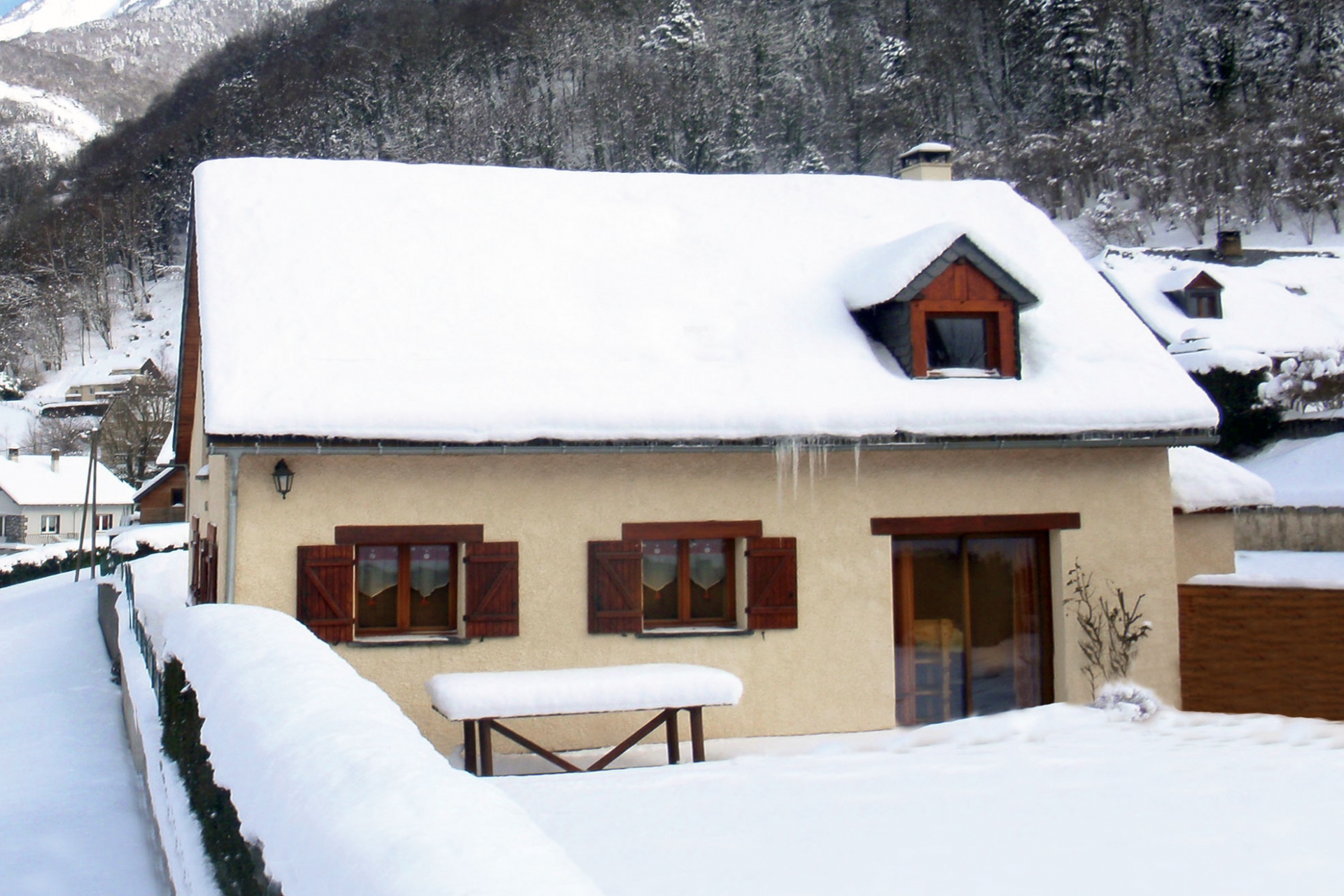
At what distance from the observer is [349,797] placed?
2871 mm

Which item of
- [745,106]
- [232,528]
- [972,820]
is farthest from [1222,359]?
[745,106]

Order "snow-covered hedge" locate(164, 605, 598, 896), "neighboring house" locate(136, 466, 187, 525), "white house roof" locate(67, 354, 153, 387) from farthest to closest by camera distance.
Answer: "white house roof" locate(67, 354, 153, 387), "neighboring house" locate(136, 466, 187, 525), "snow-covered hedge" locate(164, 605, 598, 896)

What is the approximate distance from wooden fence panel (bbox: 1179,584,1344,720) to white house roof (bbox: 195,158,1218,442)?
1.76 meters

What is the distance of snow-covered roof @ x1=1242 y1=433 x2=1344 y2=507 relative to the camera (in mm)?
23922

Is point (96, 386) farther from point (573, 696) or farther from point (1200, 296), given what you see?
point (573, 696)

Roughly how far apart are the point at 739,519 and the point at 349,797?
6.89m

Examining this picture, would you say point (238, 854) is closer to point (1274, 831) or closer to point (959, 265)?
point (1274, 831)

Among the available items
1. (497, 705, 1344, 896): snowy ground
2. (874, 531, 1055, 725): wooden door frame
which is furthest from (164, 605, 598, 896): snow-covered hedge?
(874, 531, 1055, 725): wooden door frame

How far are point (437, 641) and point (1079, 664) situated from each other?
576 cm

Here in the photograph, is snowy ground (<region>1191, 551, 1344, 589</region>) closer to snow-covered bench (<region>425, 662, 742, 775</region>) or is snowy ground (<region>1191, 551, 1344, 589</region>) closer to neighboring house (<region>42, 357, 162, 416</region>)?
snow-covered bench (<region>425, 662, 742, 775</region>)

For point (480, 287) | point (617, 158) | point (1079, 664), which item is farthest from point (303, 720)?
point (617, 158)

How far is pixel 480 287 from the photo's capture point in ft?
35.0

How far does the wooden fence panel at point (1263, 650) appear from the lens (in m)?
9.87

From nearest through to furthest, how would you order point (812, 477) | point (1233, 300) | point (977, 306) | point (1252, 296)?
1. point (812, 477)
2. point (977, 306)
3. point (1233, 300)
4. point (1252, 296)
